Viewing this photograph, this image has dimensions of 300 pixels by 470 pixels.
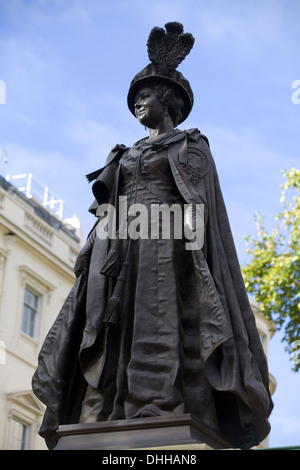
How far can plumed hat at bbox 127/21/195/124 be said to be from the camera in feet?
18.3

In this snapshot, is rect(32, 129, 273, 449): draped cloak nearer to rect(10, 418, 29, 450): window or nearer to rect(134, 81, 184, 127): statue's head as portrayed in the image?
rect(134, 81, 184, 127): statue's head

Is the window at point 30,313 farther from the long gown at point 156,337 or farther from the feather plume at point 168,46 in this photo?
the long gown at point 156,337

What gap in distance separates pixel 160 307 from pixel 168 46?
6.15 ft

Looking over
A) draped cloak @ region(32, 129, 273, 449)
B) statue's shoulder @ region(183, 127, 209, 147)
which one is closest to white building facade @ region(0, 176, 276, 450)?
draped cloak @ region(32, 129, 273, 449)

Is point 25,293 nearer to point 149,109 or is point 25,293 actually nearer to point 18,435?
point 18,435

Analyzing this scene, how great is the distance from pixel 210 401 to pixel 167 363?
0.32 meters

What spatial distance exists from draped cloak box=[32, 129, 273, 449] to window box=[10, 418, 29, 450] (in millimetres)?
15715

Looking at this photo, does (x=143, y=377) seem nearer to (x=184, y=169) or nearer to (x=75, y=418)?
(x=75, y=418)

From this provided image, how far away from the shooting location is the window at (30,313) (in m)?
22.2

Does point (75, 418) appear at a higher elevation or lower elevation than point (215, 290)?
lower

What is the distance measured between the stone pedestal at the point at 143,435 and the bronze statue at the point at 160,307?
155 millimetres

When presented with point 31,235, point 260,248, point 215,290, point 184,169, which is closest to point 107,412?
point 215,290

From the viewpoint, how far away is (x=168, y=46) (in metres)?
5.61
